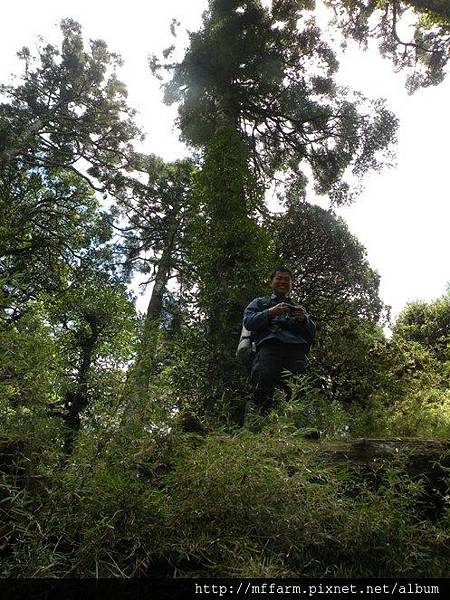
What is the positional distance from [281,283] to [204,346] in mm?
2327

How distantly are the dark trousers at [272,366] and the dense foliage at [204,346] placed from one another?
0.40m

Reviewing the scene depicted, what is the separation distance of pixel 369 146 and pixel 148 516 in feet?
45.7

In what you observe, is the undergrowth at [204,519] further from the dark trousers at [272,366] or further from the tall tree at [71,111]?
the tall tree at [71,111]

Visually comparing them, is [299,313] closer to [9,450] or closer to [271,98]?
[9,450]

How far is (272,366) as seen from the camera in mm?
4578

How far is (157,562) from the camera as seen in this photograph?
6.87ft

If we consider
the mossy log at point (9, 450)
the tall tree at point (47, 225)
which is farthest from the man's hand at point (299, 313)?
the tall tree at point (47, 225)

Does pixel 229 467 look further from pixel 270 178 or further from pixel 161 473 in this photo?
pixel 270 178

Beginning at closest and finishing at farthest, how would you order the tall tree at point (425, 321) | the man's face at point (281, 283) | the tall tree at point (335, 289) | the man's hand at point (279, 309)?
the man's hand at point (279, 309)
the man's face at point (281, 283)
the tall tree at point (335, 289)
the tall tree at point (425, 321)

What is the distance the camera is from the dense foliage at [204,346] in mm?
2139

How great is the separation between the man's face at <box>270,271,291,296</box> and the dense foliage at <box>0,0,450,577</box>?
1.27 metres

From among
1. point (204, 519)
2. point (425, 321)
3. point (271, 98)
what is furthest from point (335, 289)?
point (204, 519)

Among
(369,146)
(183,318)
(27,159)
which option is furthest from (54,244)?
(369,146)

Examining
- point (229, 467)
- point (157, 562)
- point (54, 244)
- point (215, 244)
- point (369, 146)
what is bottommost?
point (157, 562)
